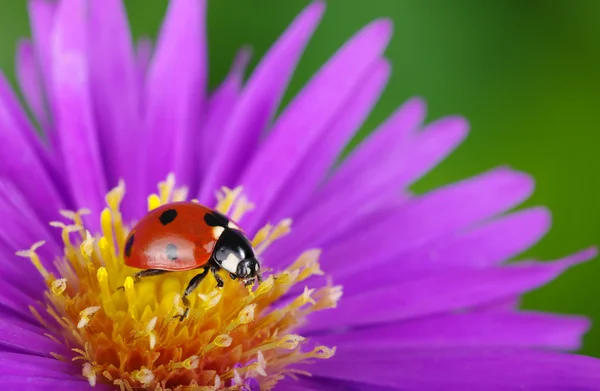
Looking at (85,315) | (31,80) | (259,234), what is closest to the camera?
(85,315)

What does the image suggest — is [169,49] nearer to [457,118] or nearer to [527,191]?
[457,118]

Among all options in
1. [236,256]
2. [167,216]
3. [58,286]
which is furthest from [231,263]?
[58,286]

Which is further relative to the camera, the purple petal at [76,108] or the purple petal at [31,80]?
the purple petal at [31,80]

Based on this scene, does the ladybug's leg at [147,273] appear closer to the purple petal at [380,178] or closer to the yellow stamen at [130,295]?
the yellow stamen at [130,295]

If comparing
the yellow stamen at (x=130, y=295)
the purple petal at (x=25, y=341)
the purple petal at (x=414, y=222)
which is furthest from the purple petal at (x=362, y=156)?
the purple petal at (x=25, y=341)

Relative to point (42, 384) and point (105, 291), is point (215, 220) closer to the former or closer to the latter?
point (105, 291)

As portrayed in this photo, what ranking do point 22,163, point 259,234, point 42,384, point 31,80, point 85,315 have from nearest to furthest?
point 42,384, point 85,315, point 22,163, point 259,234, point 31,80

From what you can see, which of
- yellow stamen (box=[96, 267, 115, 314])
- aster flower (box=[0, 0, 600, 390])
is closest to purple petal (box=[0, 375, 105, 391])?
aster flower (box=[0, 0, 600, 390])
